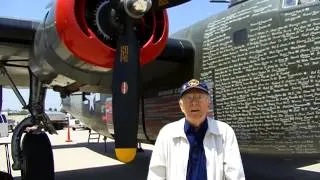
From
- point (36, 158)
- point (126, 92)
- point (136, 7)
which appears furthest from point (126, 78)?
point (36, 158)

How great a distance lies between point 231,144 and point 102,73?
3426mm

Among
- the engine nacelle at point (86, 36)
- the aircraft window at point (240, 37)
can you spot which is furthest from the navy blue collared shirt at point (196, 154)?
the aircraft window at point (240, 37)

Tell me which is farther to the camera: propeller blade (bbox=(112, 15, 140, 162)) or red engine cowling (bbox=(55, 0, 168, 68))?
red engine cowling (bbox=(55, 0, 168, 68))

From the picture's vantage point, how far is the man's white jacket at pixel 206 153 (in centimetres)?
257

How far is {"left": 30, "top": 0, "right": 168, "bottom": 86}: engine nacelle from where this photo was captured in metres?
5.43

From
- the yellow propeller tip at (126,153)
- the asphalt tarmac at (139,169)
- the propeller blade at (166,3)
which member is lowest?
the asphalt tarmac at (139,169)

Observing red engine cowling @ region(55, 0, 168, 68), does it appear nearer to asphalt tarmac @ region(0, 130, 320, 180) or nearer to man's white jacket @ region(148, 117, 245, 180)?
man's white jacket @ region(148, 117, 245, 180)

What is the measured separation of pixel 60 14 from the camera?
546 centimetres

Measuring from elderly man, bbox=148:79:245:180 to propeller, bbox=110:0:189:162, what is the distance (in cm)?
203

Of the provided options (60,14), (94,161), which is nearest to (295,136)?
(60,14)

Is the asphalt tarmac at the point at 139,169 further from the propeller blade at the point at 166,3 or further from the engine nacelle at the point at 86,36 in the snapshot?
the propeller blade at the point at 166,3

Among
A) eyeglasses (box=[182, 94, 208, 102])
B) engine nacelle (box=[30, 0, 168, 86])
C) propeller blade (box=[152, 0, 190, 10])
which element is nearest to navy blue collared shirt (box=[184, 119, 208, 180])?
eyeglasses (box=[182, 94, 208, 102])

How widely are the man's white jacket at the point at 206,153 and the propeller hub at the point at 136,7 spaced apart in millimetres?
2581

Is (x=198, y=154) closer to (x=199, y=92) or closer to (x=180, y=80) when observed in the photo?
(x=199, y=92)
